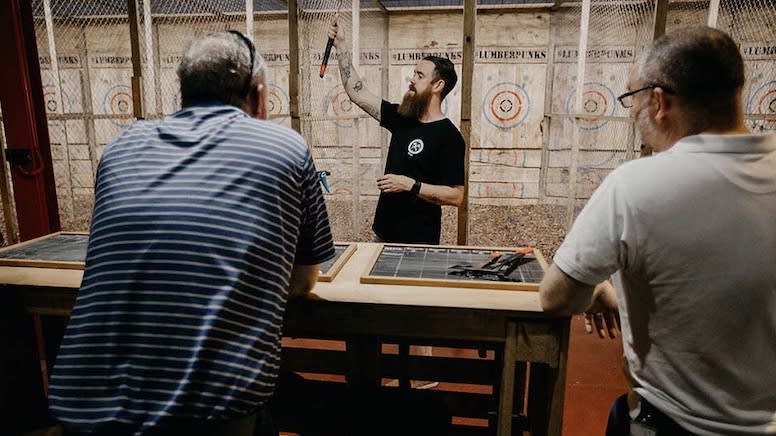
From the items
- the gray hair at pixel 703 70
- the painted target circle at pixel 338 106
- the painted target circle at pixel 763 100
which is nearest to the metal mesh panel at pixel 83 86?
the painted target circle at pixel 338 106

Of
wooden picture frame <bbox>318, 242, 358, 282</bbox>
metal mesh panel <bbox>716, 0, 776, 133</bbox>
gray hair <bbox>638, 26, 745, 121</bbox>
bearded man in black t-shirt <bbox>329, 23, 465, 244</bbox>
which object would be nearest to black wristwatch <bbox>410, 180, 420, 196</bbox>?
bearded man in black t-shirt <bbox>329, 23, 465, 244</bbox>

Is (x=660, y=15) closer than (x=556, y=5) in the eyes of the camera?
Yes

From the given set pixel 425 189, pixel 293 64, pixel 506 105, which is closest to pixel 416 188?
pixel 425 189

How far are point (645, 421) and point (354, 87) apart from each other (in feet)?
8.27

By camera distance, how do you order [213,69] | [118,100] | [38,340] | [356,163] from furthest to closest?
[118,100]
[356,163]
[38,340]
[213,69]

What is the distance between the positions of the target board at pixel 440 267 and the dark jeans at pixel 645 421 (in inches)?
15.8

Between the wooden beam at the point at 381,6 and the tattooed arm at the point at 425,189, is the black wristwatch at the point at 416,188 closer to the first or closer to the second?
the tattooed arm at the point at 425,189

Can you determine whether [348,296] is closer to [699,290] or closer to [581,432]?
[699,290]

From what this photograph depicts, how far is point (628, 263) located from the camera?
109 centimetres

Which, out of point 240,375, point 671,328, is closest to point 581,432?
point 671,328

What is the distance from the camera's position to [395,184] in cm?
251

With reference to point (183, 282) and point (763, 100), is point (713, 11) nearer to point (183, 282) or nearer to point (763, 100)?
point (763, 100)

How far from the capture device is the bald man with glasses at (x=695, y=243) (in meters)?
1.01

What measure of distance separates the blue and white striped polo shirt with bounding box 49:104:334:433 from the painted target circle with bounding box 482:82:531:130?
6.08m
